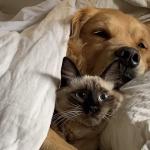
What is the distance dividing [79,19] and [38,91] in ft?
1.71

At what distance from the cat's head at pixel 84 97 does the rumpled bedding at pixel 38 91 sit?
49 millimetres

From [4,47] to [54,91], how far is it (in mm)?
218

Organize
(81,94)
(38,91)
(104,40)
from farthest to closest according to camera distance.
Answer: (104,40) → (81,94) → (38,91)

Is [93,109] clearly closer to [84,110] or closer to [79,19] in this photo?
[84,110]

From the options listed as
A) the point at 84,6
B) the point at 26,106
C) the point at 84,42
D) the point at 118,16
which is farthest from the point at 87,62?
the point at 26,106

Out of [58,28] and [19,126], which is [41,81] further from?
[58,28]

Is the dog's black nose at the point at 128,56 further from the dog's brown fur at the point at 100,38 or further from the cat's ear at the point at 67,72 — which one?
the cat's ear at the point at 67,72

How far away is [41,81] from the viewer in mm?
1164

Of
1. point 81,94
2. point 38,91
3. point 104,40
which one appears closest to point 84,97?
point 81,94

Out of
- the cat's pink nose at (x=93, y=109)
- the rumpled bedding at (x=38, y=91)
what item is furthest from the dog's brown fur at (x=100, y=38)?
the cat's pink nose at (x=93, y=109)

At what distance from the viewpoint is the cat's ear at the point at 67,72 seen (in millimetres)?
1250

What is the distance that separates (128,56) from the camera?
1.33m

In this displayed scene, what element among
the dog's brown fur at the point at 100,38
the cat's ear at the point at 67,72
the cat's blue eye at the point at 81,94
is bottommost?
the dog's brown fur at the point at 100,38

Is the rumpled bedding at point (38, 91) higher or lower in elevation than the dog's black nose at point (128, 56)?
higher
